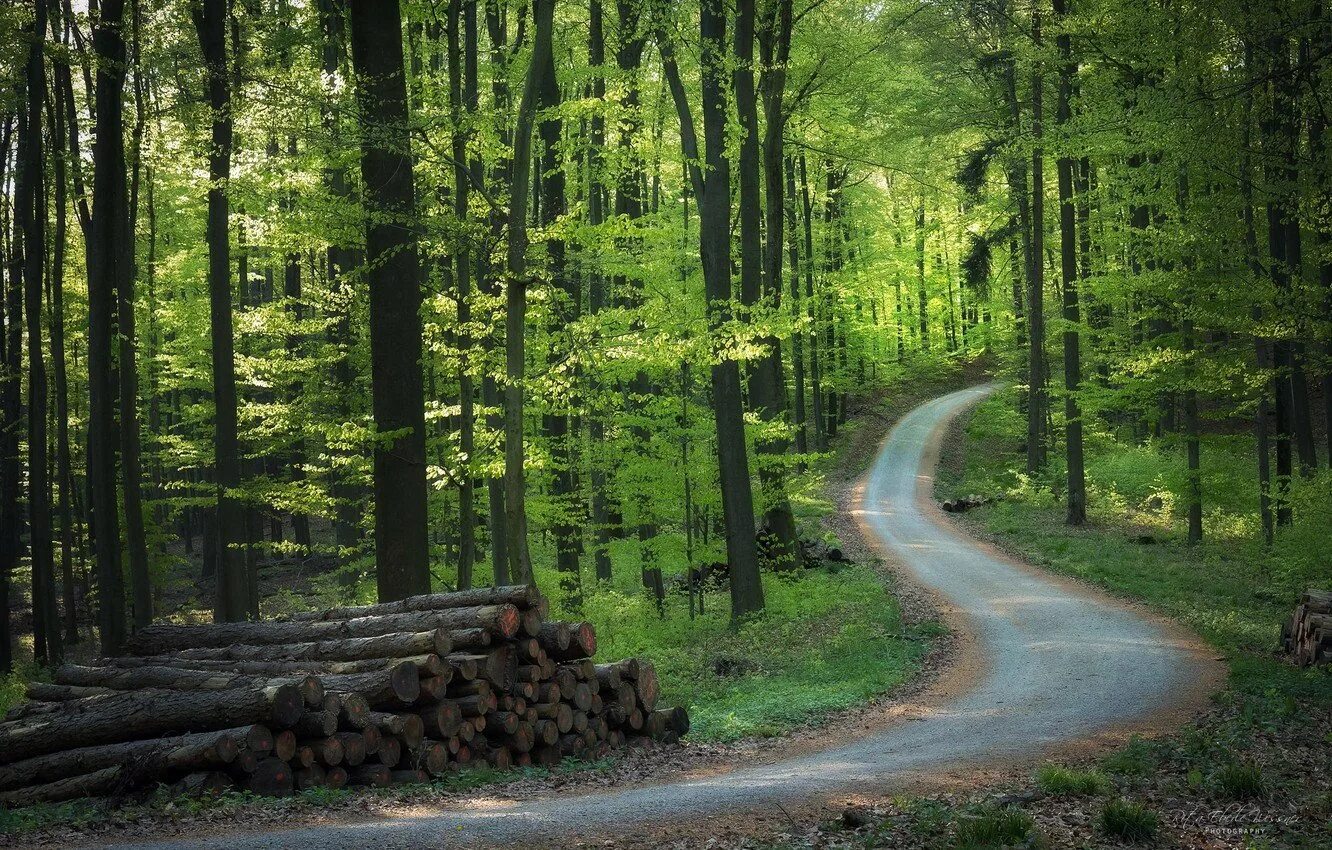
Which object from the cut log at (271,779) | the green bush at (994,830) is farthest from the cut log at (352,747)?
the green bush at (994,830)

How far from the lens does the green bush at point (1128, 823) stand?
656 centimetres

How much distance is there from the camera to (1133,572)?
768 inches

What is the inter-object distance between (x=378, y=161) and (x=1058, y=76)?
61.0 feet

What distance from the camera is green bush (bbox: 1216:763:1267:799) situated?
24.4ft

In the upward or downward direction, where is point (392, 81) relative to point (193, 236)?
downward

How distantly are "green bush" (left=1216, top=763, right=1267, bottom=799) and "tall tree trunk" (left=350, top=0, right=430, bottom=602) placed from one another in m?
8.33

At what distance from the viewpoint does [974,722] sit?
1091 cm

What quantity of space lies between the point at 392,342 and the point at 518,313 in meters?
1.84

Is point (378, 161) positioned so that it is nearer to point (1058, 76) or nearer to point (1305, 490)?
point (1305, 490)

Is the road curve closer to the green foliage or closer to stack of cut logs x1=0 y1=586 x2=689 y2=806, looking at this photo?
the green foliage

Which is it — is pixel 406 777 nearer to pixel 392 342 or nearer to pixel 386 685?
pixel 386 685

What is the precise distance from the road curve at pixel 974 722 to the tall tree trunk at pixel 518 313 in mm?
4525

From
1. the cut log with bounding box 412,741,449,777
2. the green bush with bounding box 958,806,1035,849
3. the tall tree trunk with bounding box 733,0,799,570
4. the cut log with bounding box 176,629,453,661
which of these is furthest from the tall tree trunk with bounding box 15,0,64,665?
the green bush with bounding box 958,806,1035,849

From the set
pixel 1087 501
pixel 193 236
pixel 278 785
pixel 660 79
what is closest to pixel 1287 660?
pixel 278 785
